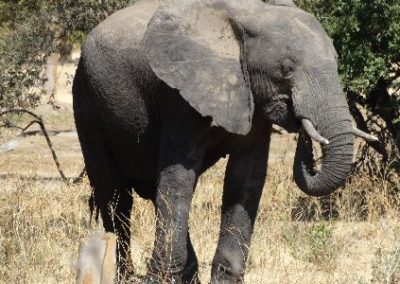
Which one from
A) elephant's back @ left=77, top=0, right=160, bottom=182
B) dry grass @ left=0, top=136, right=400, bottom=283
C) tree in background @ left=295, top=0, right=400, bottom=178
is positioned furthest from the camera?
tree in background @ left=295, top=0, right=400, bottom=178

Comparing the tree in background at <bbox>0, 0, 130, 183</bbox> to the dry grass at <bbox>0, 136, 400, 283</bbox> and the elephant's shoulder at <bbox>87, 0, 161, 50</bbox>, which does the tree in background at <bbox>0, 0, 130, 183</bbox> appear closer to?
the dry grass at <bbox>0, 136, 400, 283</bbox>

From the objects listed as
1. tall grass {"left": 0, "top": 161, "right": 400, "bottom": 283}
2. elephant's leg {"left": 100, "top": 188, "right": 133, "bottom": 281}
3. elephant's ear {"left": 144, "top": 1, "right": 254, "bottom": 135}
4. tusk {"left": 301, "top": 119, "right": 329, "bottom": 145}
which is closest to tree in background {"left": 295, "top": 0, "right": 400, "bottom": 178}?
tall grass {"left": 0, "top": 161, "right": 400, "bottom": 283}

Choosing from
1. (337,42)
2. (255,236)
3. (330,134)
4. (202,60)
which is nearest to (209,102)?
(202,60)

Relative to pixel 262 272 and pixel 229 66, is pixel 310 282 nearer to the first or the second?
pixel 262 272

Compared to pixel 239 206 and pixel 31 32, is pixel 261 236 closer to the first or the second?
pixel 239 206

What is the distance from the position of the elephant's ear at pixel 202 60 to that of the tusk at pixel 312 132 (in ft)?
1.83

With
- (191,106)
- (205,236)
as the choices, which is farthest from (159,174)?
(205,236)

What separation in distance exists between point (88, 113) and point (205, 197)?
326 cm

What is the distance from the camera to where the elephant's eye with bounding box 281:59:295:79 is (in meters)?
6.72

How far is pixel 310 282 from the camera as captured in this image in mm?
7488

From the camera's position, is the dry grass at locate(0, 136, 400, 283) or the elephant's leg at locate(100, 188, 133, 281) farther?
the elephant's leg at locate(100, 188, 133, 281)

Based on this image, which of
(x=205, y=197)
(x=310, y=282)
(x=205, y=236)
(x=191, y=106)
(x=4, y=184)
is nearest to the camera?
(x=191, y=106)

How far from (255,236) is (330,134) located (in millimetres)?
2728

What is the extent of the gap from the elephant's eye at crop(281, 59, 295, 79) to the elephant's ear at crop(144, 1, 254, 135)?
1.19 feet
